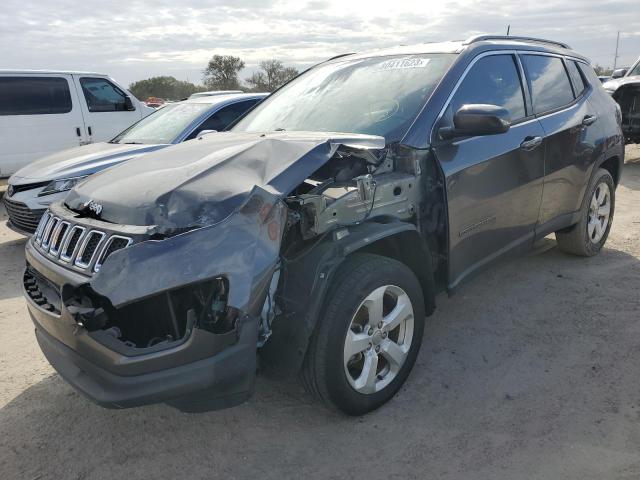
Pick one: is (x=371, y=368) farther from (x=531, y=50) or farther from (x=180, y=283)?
(x=531, y=50)

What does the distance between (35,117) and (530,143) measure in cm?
841

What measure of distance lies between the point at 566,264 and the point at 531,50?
6.50ft

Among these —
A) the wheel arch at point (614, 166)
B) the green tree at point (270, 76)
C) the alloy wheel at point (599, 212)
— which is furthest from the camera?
the green tree at point (270, 76)

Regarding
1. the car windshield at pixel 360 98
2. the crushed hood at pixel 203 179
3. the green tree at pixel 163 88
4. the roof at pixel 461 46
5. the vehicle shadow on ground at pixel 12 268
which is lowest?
the green tree at pixel 163 88

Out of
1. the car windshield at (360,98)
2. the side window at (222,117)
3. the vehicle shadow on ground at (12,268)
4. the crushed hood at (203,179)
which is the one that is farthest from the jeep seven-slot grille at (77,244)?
the side window at (222,117)

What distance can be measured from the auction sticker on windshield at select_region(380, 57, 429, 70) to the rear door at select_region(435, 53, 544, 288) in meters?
0.31

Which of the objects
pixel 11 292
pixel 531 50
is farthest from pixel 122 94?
pixel 531 50

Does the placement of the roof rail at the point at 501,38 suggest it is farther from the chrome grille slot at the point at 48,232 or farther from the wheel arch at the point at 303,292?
the chrome grille slot at the point at 48,232

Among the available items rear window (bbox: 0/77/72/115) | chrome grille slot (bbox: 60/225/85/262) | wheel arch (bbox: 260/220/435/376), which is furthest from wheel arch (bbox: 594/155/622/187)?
rear window (bbox: 0/77/72/115)

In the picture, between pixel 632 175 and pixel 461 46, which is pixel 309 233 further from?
pixel 632 175

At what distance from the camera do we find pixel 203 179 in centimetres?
244

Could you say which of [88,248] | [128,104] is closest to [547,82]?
[88,248]

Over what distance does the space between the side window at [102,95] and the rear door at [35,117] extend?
0.68 ft

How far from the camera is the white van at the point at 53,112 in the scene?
8.98m
